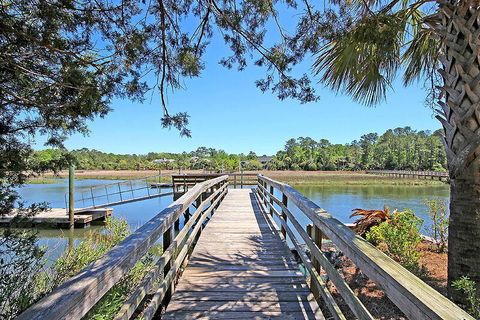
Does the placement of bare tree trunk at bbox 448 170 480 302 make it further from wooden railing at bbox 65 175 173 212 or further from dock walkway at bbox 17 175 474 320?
wooden railing at bbox 65 175 173 212

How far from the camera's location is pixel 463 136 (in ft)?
9.68

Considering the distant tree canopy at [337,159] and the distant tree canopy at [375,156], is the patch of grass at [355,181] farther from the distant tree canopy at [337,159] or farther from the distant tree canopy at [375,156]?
the distant tree canopy at [375,156]

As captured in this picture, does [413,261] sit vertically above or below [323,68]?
below

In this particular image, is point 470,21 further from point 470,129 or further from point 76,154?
point 76,154

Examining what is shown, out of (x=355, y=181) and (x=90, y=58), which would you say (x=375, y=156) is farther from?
(x=90, y=58)

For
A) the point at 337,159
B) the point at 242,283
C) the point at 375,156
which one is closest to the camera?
the point at 242,283

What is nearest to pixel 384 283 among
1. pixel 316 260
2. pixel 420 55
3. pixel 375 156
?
pixel 316 260

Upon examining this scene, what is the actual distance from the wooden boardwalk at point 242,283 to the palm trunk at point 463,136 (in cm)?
142

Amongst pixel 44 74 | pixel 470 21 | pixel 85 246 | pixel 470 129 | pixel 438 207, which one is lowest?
pixel 85 246

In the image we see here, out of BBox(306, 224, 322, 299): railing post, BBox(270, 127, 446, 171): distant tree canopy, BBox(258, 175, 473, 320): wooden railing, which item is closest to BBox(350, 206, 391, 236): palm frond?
BBox(306, 224, 322, 299): railing post

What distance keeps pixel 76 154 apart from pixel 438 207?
6028 millimetres

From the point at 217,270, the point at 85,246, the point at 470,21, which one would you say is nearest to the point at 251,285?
the point at 217,270

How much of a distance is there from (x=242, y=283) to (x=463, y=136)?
2343mm

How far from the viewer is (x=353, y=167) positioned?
250 ft
